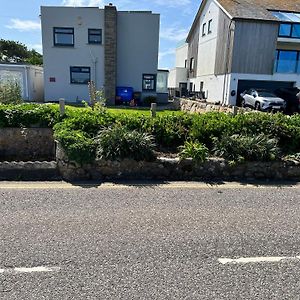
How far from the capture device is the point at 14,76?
23516 mm

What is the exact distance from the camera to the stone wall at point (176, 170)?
643 cm

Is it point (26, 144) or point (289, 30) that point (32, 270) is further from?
point (289, 30)

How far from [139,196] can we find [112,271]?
233 centimetres

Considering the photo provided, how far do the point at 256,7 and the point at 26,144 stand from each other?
2462cm

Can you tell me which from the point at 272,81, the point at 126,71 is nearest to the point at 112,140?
the point at 126,71

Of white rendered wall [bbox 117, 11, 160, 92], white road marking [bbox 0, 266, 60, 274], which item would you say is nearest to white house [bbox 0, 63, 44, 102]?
white rendered wall [bbox 117, 11, 160, 92]

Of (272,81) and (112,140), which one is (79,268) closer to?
(112,140)

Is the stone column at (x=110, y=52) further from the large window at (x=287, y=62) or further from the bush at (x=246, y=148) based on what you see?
the bush at (x=246, y=148)

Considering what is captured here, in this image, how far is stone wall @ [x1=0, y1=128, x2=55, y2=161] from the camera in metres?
8.59

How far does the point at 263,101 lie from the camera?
1984 centimetres

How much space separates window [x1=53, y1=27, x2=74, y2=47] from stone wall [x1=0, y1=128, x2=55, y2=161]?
17879mm

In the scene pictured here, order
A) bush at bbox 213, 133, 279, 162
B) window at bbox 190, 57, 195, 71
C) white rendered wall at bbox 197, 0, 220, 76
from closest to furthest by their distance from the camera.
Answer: bush at bbox 213, 133, 279, 162, white rendered wall at bbox 197, 0, 220, 76, window at bbox 190, 57, 195, 71

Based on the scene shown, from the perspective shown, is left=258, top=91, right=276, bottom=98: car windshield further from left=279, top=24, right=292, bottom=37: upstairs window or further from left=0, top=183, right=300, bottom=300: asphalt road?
left=0, top=183, right=300, bottom=300: asphalt road

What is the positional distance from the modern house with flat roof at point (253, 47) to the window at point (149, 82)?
584 cm
